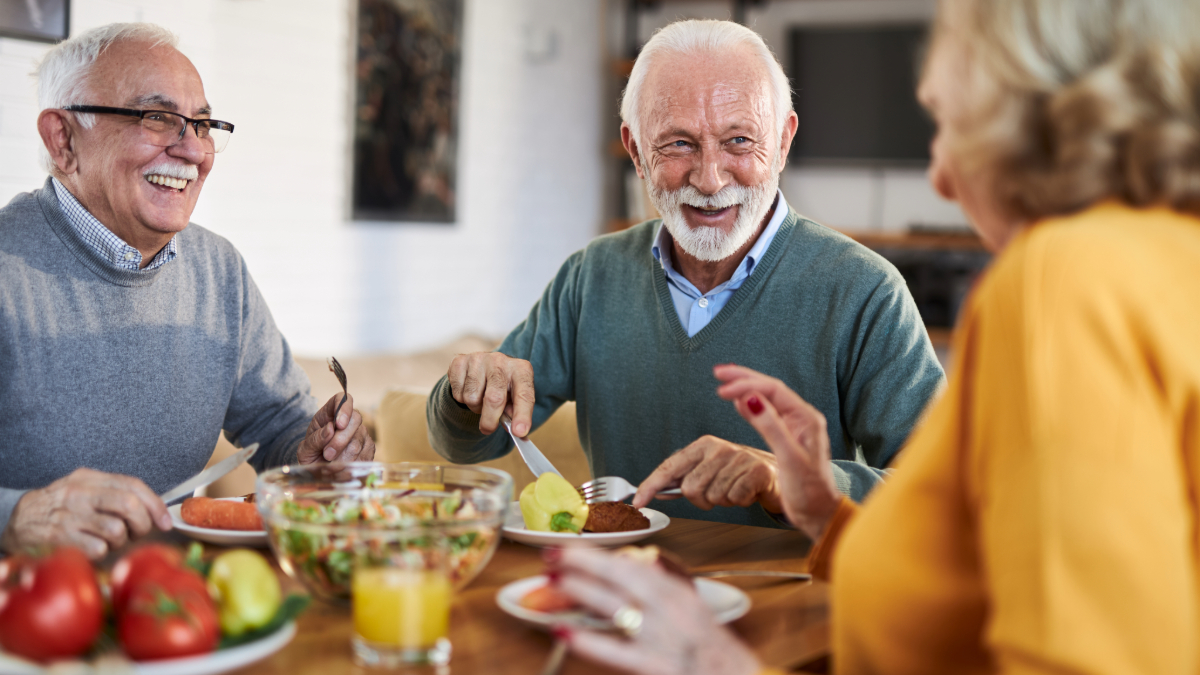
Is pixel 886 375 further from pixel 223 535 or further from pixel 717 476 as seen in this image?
pixel 223 535

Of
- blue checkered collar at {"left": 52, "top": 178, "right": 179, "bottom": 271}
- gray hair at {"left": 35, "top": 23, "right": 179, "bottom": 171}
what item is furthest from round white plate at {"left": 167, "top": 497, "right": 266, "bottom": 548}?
gray hair at {"left": 35, "top": 23, "right": 179, "bottom": 171}

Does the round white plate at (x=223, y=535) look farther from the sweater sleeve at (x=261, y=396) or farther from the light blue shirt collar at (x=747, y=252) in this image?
the light blue shirt collar at (x=747, y=252)

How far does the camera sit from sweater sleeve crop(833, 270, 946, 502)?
1590 millimetres

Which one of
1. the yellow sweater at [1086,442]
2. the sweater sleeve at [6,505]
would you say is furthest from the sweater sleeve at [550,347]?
the yellow sweater at [1086,442]

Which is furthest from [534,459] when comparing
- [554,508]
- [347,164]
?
[347,164]

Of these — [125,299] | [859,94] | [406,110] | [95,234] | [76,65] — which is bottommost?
[125,299]

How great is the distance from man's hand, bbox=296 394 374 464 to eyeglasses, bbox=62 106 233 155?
22.2 inches

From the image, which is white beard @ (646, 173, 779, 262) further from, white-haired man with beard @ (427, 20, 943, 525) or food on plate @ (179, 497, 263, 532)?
food on plate @ (179, 497, 263, 532)

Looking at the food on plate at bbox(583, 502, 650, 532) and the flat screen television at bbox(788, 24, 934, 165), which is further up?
the flat screen television at bbox(788, 24, 934, 165)

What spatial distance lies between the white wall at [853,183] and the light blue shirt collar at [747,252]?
373 cm

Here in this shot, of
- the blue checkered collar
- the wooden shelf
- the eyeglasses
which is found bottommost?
the wooden shelf

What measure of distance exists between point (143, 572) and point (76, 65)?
1238 mm

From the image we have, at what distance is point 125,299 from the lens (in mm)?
1688

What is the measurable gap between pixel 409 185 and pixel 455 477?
327 cm
